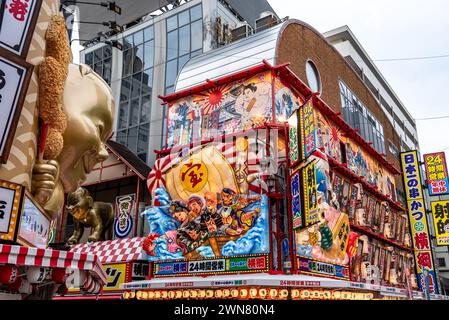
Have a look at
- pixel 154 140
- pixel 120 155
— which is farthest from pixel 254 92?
pixel 154 140

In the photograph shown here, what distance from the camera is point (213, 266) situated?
15.4 metres

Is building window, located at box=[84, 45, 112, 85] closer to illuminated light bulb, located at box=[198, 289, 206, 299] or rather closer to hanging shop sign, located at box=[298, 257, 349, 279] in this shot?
illuminated light bulb, located at box=[198, 289, 206, 299]

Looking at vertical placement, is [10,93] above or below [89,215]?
below

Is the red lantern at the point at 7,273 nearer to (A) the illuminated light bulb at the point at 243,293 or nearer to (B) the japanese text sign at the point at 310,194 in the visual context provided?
(A) the illuminated light bulb at the point at 243,293

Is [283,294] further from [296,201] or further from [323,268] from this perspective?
[323,268]

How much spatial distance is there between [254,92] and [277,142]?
2409 millimetres

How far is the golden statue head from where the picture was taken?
8.46 meters

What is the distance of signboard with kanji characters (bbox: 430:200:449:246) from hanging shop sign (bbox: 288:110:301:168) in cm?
1425

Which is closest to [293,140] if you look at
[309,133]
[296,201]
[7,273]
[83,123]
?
[309,133]

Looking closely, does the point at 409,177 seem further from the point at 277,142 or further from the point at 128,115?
the point at 128,115

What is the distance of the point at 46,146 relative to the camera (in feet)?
25.3

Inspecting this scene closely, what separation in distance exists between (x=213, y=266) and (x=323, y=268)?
4.32m

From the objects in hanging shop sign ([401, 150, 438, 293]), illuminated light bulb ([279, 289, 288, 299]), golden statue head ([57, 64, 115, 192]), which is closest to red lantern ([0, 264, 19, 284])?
golden statue head ([57, 64, 115, 192])

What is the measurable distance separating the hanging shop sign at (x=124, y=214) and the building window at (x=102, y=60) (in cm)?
1153
